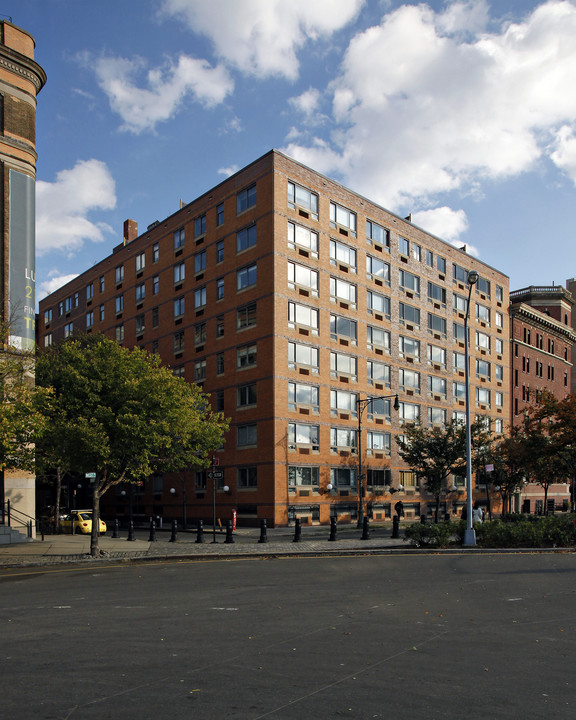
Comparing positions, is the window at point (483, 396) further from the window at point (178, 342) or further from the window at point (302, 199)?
the window at point (178, 342)

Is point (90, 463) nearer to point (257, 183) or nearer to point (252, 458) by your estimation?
point (252, 458)

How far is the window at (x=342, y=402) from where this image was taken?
1873 inches

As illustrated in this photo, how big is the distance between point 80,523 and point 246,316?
701 inches

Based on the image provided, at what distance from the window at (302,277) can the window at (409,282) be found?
12521mm

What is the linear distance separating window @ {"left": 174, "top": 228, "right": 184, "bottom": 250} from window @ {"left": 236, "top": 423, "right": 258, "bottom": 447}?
18.0 m

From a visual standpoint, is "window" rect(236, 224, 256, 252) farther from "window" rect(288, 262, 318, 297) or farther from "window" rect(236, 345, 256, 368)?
"window" rect(236, 345, 256, 368)

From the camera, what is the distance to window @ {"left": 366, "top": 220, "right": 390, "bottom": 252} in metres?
53.5

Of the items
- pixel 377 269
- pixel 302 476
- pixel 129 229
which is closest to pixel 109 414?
pixel 302 476

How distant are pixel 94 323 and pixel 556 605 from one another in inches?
2462

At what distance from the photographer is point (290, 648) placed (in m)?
8.54

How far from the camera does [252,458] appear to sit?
44.2 meters

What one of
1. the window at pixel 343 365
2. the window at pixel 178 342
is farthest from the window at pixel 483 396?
the window at pixel 178 342

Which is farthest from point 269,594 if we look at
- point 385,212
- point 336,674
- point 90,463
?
point 385,212

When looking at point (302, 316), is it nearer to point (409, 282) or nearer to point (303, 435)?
point (303, 435)
